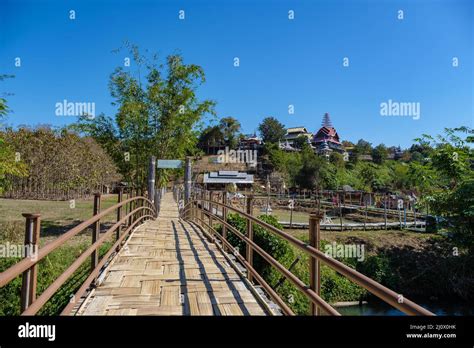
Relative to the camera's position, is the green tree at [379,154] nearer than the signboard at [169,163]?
No

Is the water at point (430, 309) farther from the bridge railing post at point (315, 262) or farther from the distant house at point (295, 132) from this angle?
the distant house at point (295, 132)

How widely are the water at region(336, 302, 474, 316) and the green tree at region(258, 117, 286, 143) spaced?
7598 cm

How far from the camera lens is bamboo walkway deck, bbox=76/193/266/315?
3.00 metres

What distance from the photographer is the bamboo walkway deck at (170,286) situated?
300cm

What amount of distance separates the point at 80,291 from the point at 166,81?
476 inches

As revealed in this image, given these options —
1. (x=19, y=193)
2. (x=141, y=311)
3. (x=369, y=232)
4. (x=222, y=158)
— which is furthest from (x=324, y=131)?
(x=141, y=311)

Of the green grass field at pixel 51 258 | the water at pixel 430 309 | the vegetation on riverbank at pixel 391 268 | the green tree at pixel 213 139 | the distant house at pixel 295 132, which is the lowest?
the water at pixel 430 309

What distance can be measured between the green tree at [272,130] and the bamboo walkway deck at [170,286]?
85777 millimetres

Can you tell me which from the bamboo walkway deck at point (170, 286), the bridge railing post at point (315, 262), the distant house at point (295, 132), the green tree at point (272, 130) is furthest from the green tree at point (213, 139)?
the bridge railing post at point (315, 262)

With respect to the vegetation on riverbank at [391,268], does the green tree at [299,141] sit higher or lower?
higher

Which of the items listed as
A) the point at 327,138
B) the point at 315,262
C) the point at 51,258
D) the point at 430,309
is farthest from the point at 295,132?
the point at 315,262
